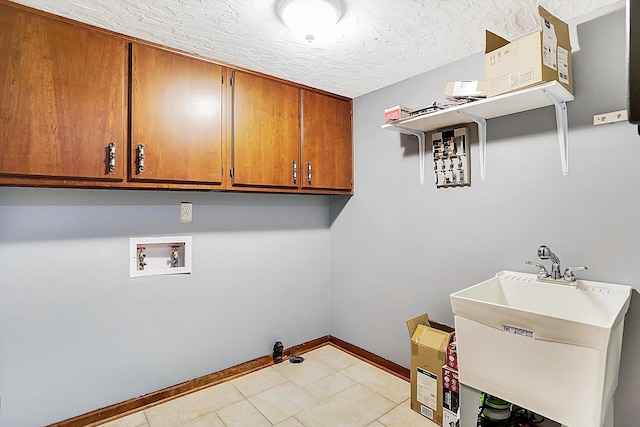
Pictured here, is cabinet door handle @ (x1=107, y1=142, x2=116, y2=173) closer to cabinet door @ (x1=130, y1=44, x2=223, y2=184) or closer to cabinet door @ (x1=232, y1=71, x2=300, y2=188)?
cabinet door @ (x1=130, y1=44, x2=223, y2=184)

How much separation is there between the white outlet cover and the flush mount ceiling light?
4.92 ft

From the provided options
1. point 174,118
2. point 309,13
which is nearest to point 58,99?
point 174,118

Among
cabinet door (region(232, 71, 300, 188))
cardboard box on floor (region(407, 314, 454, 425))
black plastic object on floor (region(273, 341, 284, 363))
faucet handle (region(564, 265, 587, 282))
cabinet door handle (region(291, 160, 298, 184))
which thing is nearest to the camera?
faucet handle (region(564, 265, 587, 282))

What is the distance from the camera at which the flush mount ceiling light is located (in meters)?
1.54

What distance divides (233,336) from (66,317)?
105cm

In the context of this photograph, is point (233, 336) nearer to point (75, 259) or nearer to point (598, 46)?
point (75, 259)

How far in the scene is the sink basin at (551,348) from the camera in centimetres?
124

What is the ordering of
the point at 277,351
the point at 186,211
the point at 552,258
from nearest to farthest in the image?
1. the point at 552,258
2. the point at 186,211
3. the point at 277,351

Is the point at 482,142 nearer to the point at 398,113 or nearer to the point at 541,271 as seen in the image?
the point at 398,113

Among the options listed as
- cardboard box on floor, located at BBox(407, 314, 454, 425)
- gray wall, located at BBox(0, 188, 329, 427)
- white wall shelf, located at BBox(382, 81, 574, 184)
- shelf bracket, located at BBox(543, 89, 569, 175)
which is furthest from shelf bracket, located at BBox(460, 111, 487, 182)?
gray wall, located at BBox(0, 188, 329, 427)

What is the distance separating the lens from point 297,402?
7.22 feet

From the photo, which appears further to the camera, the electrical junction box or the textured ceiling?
the electrical junction box

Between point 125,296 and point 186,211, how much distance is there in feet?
2.08

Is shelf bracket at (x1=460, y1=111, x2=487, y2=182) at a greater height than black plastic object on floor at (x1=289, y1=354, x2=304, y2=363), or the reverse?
shelf bracket at (x1=460, y1=111, x2=487, y2=182)
